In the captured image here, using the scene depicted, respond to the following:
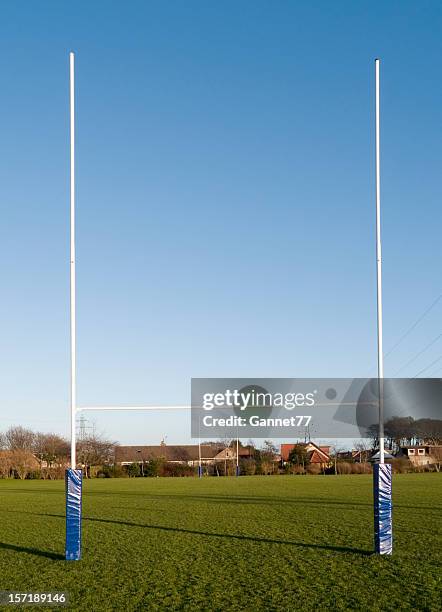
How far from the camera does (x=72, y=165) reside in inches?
384

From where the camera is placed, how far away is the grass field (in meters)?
7.07

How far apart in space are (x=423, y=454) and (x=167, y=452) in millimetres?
22601

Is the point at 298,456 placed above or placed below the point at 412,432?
below

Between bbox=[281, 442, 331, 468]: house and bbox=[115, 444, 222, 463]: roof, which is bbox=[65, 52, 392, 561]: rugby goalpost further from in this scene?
bbox=[115, 444, 222, 463]: roof

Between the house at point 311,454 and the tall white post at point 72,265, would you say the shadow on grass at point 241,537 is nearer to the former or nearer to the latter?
the tall white post at point 72,265

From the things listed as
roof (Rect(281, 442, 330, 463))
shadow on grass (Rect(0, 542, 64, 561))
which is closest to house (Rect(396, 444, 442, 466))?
roof (Rect(281, 442, 330, 463))

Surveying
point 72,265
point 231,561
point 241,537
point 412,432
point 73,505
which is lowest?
point 412,432

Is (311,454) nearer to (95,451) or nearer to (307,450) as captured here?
(307,450)

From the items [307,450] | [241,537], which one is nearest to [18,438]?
[307,450]

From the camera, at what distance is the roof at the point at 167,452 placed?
6531cm

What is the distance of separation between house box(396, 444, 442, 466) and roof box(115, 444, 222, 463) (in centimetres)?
1592

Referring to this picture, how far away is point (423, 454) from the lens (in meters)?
63.1

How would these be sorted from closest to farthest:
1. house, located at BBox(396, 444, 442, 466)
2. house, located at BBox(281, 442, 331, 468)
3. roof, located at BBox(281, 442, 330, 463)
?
house, located at BBox(281, 442, 331, 468) → roof, located at BBox(281, 442, 330, 463) → house, located at BBox(396, 444, 442, 466)

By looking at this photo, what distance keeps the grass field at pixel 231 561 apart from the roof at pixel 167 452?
49.2m
